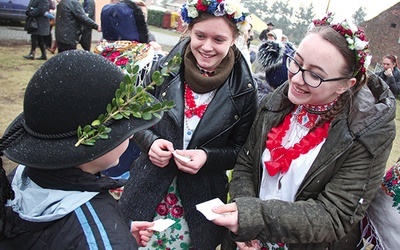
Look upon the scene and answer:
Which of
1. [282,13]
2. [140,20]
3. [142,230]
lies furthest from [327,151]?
[282,13]

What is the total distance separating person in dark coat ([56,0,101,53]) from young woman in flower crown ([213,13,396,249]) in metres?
6.46

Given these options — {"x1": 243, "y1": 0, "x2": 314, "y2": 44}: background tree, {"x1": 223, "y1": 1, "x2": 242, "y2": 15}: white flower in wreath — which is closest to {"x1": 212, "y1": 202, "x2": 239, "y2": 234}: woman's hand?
{"x1": 223, "y1": 1, "x2": 242, "y2": 15}: white flower in wreath

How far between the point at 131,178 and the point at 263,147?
884mm

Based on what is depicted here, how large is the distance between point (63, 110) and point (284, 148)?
Result: 1098 mm

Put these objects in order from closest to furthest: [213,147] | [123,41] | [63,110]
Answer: [63,110] < [213,147] < [123,41]

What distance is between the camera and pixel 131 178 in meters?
2.23

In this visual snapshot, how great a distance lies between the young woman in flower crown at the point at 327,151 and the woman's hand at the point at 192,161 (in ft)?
1.30

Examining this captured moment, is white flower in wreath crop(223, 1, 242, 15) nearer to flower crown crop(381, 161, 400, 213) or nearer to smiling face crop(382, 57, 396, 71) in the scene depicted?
flower crown crop(381, 161, 400, 213)

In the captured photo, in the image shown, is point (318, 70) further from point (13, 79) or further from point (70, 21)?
point (13, 79)

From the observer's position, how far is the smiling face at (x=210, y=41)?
1.99 metres

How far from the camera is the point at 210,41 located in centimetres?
201

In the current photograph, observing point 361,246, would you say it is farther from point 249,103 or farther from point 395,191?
point 249,103

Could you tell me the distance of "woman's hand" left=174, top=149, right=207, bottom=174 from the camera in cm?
195

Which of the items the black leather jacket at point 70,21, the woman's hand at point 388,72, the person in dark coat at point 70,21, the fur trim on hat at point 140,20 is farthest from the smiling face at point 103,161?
the woman's hand at point 388,72
